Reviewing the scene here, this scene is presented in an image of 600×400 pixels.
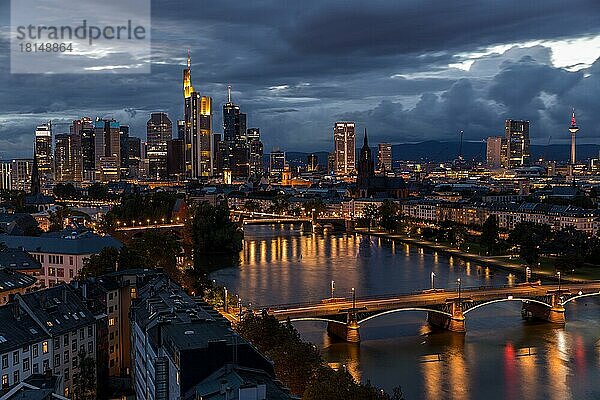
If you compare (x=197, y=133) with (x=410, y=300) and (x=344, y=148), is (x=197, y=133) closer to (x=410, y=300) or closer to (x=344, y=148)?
(x=344, y=148)

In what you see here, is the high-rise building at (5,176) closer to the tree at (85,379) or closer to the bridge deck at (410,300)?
the bridge deck at (410,300)

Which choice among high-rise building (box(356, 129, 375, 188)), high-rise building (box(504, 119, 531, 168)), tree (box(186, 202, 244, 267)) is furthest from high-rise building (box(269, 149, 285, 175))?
tree (box(186, 202, 244, 267))

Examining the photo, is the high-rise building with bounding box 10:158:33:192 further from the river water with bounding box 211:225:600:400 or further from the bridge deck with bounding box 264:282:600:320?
the bridge deck with bounding box 264:282:600:320

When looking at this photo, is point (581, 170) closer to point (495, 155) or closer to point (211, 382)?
point (495, 155)

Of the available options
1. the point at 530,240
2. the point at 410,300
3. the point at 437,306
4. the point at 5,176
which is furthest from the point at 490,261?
the point at 5,176

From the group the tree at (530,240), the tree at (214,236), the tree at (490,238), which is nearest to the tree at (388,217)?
the tree at (530,240)
